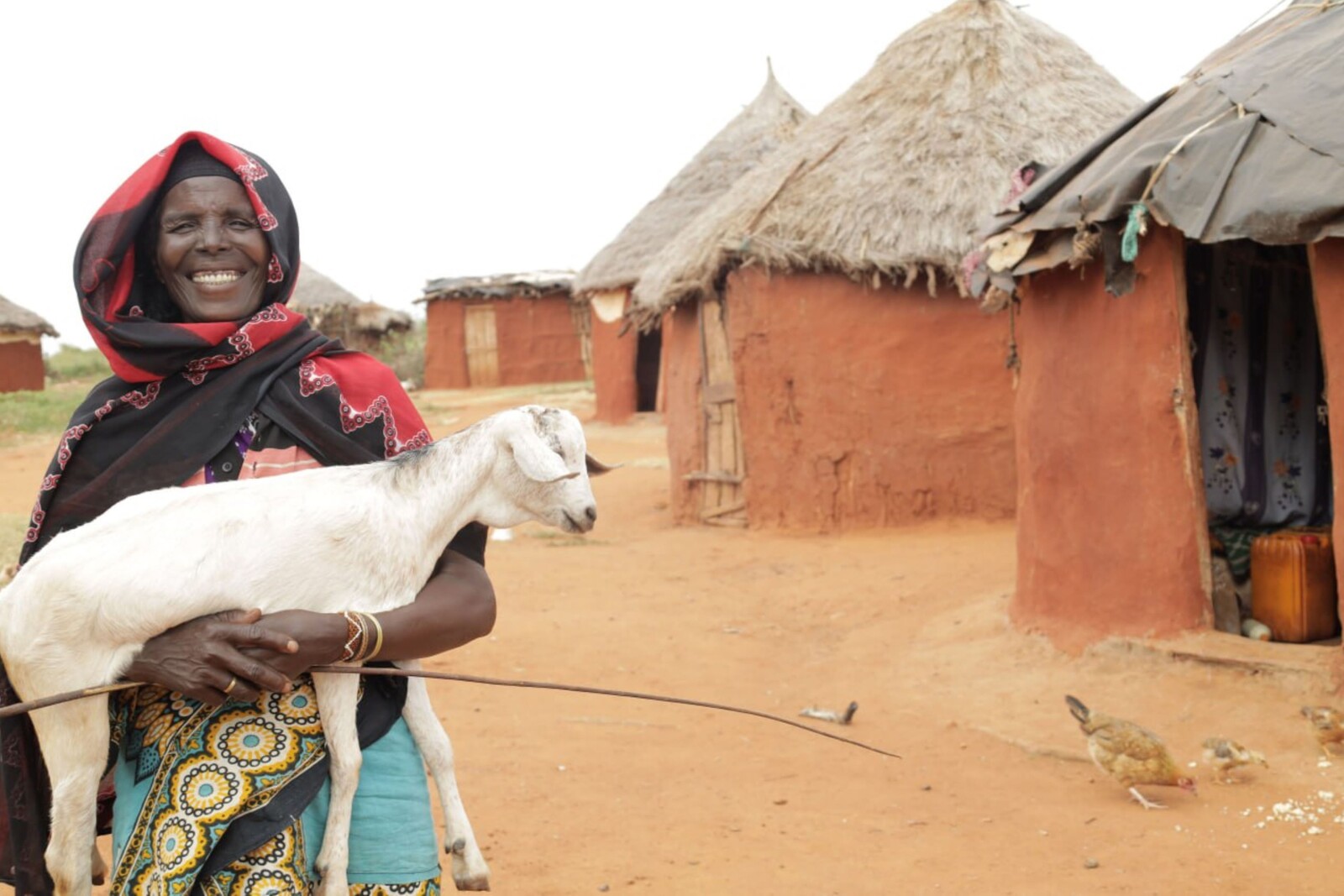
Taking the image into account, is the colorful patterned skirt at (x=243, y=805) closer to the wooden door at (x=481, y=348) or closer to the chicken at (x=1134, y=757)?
the chicken at (x=1134, y=757)

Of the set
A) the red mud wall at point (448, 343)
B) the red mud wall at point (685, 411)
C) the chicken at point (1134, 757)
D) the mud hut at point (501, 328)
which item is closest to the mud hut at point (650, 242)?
the red mud wall at point (685, 411)

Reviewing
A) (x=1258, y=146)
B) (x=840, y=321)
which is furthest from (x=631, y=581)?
(x=1258, y=146)

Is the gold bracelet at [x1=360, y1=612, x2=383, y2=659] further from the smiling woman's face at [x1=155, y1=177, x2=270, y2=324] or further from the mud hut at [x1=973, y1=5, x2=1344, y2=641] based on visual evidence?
the mud hut at [x1=973, y1=5, x2=1344, y2=641]

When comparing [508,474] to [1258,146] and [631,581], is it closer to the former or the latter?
[1258,146]

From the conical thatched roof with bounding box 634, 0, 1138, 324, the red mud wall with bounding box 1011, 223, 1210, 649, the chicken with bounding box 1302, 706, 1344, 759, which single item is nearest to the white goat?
the chicken with bounding box 1302, 706, 1344, 759

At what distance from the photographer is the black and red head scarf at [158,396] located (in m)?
2.23

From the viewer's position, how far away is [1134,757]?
4.90 m

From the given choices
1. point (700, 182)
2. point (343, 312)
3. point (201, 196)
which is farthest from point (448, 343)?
point (201, 196)

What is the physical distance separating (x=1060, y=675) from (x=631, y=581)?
4.08m

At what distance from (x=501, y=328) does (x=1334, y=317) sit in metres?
23.2

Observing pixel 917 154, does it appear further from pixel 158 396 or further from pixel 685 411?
pixel 158 396

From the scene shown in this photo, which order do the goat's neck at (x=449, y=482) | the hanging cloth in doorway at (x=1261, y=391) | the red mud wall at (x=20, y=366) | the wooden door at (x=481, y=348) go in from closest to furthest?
the goat's neck at (x=449, y=482) → the hanging cloth in doorway at (x=1261, y=391) → the red mud wall at (x=20, y=366) → the wooden door at (x=481, y=348)

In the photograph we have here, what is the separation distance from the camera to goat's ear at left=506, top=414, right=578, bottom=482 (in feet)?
6.98

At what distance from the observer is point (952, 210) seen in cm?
1083
